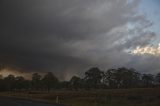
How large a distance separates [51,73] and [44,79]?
724cm

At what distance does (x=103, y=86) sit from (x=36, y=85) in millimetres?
41605

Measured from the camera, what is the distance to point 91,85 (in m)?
199

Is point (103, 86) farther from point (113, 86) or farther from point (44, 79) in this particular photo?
point (44, 79)

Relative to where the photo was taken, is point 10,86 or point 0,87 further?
point 10,86

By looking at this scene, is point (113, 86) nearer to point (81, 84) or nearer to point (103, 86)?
point (103, 86)

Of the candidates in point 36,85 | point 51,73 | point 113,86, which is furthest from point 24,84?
point 113,86

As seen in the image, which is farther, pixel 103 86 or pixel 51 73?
pixel 103 86

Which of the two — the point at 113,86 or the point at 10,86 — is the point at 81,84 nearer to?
the point at 113,86

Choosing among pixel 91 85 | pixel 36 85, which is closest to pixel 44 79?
pixel 36 85

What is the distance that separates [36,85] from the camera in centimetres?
19825

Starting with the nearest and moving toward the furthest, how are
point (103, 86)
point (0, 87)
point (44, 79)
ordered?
1. point (0, 87)
2. point (44, 79)
3. point (103, 86)

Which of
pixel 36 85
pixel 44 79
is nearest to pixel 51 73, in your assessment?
pixel 44 79

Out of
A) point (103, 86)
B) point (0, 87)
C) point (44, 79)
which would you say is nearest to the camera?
point (0, 87)

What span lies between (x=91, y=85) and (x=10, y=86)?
49446 millimetres
